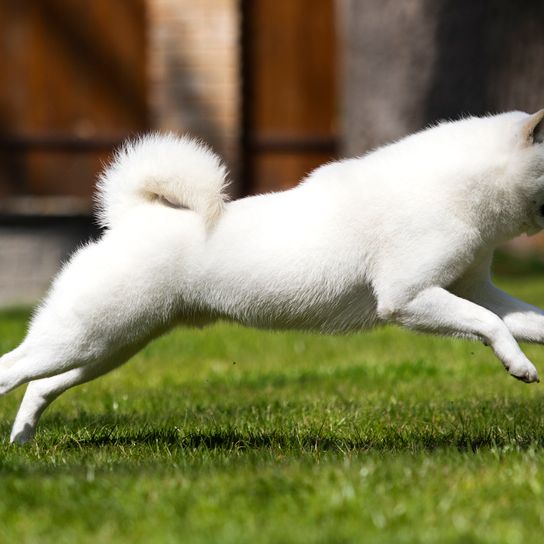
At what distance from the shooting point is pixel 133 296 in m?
4.37

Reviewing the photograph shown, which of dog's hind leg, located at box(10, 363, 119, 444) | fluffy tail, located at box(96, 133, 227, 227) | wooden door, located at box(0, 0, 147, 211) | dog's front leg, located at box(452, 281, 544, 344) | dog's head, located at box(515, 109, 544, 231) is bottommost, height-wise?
wooden door, located at box(0, 0, 147, 211)

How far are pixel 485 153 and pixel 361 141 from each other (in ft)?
24.0

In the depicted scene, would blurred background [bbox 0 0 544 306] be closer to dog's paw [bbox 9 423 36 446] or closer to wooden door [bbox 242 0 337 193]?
wooden door [bbox 242 0 337 193]

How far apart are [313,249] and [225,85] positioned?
7969mm

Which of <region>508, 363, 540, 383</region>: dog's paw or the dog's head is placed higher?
the dog's head

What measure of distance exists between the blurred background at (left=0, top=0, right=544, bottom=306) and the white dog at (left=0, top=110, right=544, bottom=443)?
7.17 metres

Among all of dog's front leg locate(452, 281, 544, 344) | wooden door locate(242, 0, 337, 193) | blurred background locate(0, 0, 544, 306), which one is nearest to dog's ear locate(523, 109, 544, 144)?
dog's front leg locate(452, 281, 544, 344)

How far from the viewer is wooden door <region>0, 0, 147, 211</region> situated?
12391mm

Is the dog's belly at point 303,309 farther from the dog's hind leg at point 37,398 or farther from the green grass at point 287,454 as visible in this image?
the dog's hind leg at point 37,398

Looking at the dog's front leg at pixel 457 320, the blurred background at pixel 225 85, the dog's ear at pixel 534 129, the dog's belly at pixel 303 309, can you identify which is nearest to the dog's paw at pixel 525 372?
the dog's front leg at pixel 457 320

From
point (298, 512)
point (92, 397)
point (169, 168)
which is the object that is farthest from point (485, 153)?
point (92, 397)

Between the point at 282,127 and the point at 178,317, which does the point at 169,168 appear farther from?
the point at 282,127

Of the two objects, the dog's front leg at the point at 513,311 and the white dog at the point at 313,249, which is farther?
the dog's front leg at the point at 513,311

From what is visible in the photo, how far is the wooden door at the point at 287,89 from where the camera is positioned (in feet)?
40.0
